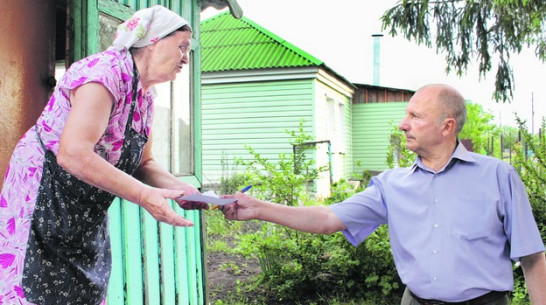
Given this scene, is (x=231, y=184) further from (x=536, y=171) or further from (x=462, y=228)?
(x=462, y=228)

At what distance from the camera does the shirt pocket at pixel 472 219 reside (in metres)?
2.25

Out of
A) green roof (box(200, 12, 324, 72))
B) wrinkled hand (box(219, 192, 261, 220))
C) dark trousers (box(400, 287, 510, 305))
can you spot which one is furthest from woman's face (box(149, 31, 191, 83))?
green roof (box(200, 12, 324, 72))

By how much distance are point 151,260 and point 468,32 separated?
26.5 feet

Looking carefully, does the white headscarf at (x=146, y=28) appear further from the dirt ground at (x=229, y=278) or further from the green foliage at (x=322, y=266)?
the green foliage at (x=322, y=266)

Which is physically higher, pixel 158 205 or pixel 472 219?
pixel 158 205

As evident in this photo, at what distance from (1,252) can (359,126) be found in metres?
19.1

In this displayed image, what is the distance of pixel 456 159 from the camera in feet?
7.89

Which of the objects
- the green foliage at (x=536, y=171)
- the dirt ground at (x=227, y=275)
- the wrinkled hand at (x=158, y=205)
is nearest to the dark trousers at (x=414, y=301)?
the wrinkled hand at (x=158, y=205)

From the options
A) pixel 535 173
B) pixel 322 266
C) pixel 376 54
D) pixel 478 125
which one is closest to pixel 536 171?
pixel 535 173

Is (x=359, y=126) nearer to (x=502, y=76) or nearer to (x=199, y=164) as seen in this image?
(x=502, y=76)

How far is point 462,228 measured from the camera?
Answer: 7.50ft

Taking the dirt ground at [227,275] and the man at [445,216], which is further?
the dirt ground at [227,275]

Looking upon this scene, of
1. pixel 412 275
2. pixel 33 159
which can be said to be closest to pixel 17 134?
pixel 33 159

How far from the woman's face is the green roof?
39.3 ft
